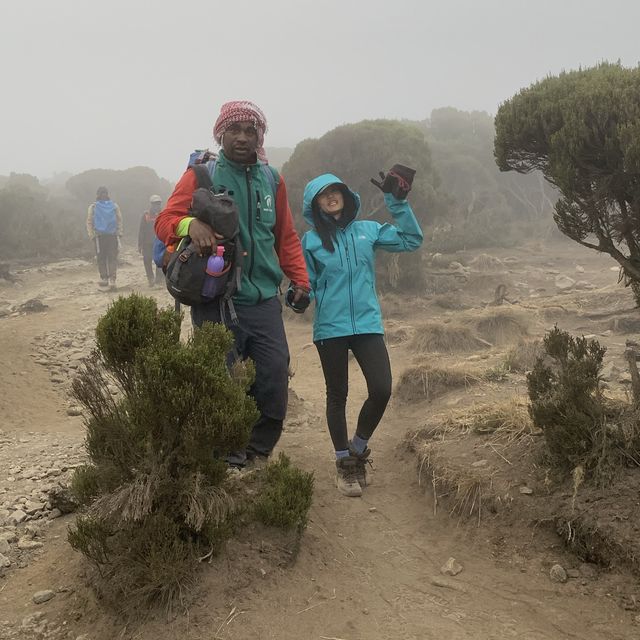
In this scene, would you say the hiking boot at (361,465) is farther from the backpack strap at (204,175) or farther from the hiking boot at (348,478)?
the backpack strap at (204,175)

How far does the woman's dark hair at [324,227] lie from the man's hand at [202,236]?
3.33ft

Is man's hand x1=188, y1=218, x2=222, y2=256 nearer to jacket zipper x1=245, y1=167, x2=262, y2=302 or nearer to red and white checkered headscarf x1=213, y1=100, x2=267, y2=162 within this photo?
jacket zipper x1=245, y1=167, x2=262, y2=302

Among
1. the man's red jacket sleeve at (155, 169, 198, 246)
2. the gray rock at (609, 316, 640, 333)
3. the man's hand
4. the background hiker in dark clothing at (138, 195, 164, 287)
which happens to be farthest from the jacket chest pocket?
the background hiker in dark clothing at (138, 195, 164, 287)

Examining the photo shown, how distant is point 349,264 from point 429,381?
2.81m

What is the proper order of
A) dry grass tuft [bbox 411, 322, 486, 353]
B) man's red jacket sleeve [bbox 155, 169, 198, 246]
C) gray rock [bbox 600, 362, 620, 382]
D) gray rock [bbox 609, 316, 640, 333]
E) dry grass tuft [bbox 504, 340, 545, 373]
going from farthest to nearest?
gray rock [bbox 609, 316, 640, 333], dry grass tuft [bbox 411, 322, 486, 353], dry grass tuft [bbox 504, 340, 545, 373], gray rock [bbox 600, 362, 620, 382], man's red jacket sleeve [bbox 155, 169, 198, 246]

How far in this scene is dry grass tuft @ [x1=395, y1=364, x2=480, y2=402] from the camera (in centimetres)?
642

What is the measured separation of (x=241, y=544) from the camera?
292cm

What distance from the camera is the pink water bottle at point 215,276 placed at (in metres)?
3.36

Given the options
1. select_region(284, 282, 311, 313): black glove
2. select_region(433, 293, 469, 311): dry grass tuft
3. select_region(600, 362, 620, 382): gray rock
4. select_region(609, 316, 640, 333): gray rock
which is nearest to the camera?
select_region(284, 282, 311, 313): black glove

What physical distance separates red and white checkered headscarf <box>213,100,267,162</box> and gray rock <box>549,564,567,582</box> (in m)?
2.90

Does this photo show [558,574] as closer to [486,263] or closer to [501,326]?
[501,326]

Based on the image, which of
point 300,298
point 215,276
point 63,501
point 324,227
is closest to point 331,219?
point 324,227

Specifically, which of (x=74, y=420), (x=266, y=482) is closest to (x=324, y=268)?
(x=266, y=482)

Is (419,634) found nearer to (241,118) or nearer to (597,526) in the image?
(597,526)
